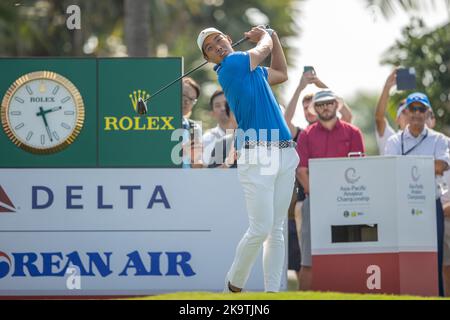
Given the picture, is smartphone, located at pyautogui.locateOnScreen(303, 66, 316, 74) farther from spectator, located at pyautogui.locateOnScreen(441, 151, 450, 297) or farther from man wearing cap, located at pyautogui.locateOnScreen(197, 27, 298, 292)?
man wearing cap, located at pyautogui.locateOnScreen(197, 27, 298, 292)

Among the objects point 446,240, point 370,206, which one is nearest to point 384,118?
point 446,240

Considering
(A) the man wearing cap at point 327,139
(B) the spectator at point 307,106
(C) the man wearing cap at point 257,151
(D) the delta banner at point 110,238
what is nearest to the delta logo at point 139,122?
(D) the delta banner at point 110,238

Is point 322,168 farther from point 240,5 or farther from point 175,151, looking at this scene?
point 240,5

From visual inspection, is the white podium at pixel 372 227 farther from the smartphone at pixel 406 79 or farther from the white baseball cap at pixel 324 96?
the smartphone at pixel 406 79

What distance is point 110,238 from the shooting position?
1264cm

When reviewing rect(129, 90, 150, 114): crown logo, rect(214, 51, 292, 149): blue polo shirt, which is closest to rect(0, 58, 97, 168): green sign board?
rect(129, 90, 150, 114): crown logo

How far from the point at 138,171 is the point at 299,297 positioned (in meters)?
3.11

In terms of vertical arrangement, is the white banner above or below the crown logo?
below

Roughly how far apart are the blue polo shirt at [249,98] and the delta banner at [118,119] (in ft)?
5.61

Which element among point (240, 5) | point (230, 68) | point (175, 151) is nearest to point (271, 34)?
point (230, 68)

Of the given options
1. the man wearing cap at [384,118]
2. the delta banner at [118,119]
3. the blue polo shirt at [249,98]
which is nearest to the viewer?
the blue polo shirt at [249,98]

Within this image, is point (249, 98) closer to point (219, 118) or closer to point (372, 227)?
point (372, 227)

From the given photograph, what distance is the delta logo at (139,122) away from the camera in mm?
12773

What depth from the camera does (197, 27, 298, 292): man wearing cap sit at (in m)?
11.0
